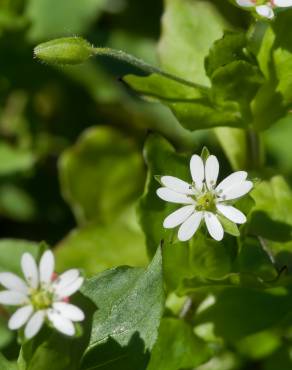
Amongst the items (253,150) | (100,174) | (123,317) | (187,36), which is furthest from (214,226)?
(100,174)

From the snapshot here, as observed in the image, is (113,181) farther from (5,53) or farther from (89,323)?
(89,323)

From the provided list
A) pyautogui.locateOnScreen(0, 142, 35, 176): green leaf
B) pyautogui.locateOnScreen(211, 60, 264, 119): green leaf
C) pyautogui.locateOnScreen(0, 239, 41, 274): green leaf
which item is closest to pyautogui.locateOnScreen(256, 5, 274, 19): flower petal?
pyautogui.locateOnScreen(211, 60, 264, 119): green leaf

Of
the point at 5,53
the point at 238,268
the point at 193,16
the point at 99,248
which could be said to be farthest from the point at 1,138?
the point at 238,268

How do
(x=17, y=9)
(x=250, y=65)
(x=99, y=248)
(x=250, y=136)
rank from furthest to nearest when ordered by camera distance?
(x=17, y=9), (x=99, y=248), (x=250, y=136), (x=250, y=65)

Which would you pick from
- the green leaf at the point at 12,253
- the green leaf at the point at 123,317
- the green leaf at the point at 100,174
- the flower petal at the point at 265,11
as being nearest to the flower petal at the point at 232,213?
the green leaf at the point at 123,317

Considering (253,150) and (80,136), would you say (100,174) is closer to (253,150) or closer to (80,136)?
(80,136)

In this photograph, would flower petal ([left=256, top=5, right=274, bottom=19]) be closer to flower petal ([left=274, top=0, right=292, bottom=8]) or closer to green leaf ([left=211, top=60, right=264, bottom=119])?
flower petal ([left=274, top=0, right=292, bottom=8])
